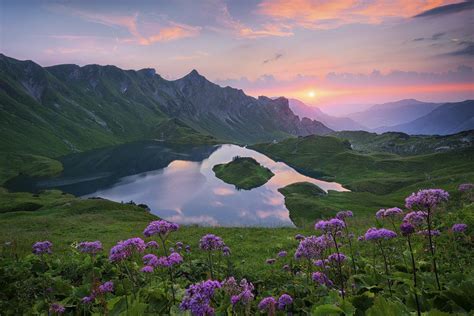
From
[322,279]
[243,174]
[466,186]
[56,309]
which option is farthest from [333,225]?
[243,174]

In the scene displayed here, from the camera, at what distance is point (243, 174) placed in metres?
153

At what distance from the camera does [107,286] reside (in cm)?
893

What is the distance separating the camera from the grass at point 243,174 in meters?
141

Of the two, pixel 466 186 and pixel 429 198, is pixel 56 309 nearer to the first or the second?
pixel 429 198

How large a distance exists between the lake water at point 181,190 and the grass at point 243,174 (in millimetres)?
3946

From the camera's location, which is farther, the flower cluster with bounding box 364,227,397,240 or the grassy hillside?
the grassy hillside

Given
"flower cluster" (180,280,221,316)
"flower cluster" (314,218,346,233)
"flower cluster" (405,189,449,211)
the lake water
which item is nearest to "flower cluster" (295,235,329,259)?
"flower cluster" (314,218,346,233)

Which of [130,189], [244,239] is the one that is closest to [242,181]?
[130,189]

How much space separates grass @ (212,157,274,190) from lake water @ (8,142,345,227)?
3946 mm

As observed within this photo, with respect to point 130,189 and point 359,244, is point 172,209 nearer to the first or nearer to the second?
point 130,189

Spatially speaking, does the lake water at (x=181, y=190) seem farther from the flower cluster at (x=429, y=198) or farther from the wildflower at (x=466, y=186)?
the flower cluster at (x=429, y=198)

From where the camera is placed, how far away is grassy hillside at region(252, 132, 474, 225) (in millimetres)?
91688

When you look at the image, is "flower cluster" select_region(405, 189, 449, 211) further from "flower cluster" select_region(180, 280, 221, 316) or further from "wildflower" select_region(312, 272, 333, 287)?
"flower cluster" select_region(180, 280, 221, 316)

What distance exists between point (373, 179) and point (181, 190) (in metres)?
83.8
